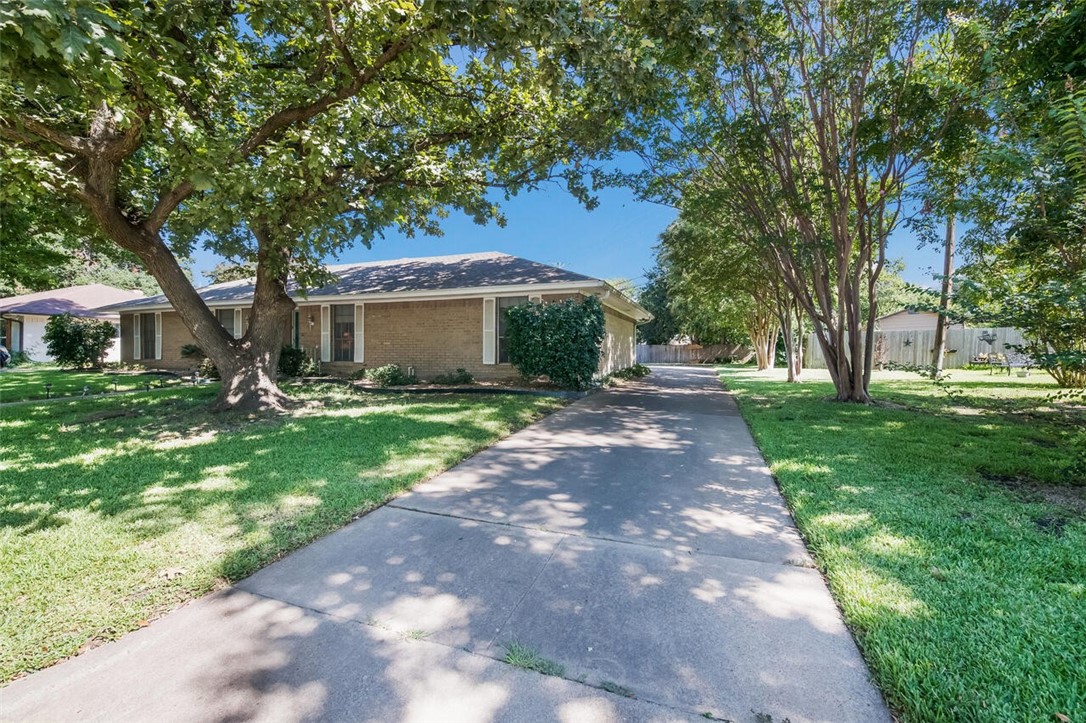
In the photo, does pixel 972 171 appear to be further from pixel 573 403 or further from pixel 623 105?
pixel 573 403

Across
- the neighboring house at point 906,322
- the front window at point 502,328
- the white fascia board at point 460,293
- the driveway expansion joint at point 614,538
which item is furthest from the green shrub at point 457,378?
the neighboring house at point 906,322

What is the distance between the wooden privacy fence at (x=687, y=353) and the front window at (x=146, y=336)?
2856 cm

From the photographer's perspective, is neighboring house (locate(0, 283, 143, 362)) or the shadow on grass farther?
neighboring house (locate(0, 283, 143, 362))

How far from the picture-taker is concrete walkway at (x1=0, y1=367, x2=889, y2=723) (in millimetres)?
1765

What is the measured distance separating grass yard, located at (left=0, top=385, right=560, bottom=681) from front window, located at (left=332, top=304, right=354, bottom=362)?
619 centimetres

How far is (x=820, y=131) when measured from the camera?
8.21 metres

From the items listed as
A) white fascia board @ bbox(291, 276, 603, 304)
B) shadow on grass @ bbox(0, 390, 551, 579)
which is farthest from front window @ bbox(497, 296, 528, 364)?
shadow on grass @ bbox(0, 390, 551, 579)

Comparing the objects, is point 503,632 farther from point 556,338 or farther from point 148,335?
point 148,335

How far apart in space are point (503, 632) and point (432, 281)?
11896mm

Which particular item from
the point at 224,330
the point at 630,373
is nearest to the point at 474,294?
the point at 224,330

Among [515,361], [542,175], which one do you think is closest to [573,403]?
[515,361]

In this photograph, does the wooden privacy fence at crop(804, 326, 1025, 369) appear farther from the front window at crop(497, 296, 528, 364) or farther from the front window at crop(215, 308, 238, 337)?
the front window at crop(215, 308, 238, 337)

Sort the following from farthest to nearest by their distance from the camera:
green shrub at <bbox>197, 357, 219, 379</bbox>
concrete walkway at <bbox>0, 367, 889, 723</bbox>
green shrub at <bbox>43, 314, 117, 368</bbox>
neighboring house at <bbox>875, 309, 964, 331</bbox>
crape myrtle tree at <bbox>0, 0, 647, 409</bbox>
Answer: neighboring house at <bbox>875, 309, 964, 331</bbox>
green shrub at <bbox>43, 314, 117, 368</bbox>
green shrub at <bbox>197, 357, 219, 379</bbox>
crape myrtle tree at <bbox>0, 0, 647, 409</bbox>
concrete walkway at <bbox>0, 367, 889, 723</bbox>

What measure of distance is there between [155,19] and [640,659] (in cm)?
765
